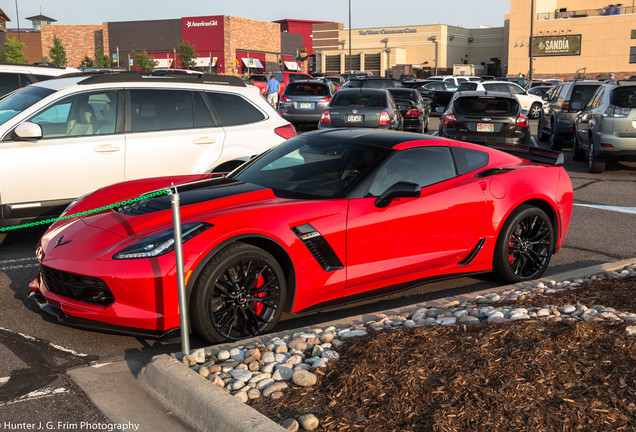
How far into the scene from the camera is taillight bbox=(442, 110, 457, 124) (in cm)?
1457

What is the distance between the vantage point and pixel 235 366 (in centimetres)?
415

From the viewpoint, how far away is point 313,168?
593 cm

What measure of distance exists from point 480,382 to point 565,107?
1560 centimetres

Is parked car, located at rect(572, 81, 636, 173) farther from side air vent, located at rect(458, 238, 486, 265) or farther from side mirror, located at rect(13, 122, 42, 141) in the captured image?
side mirror, located at rect(13, 122, 42, 141)

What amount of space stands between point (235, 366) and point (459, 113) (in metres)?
11.4

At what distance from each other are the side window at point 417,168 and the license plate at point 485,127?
8.43 metres

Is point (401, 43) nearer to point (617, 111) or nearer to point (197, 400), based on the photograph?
point (617, 111)

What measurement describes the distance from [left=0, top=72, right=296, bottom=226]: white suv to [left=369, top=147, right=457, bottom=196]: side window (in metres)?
3.12

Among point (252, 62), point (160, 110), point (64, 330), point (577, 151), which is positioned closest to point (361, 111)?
point (577, 151)

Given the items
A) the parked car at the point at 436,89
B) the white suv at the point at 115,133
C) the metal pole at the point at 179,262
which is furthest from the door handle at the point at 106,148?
the parked car at the point at 436,89

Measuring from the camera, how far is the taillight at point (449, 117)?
47.8 ft

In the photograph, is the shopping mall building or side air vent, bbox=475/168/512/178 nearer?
side air vent, bbox=475/168/512/178

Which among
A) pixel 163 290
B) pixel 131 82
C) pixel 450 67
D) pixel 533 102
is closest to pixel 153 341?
pixel 163 290

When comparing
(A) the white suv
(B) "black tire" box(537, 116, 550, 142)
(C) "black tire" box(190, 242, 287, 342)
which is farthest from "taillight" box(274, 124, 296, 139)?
(B) "black tire" box(537, 116, 550, 142)
